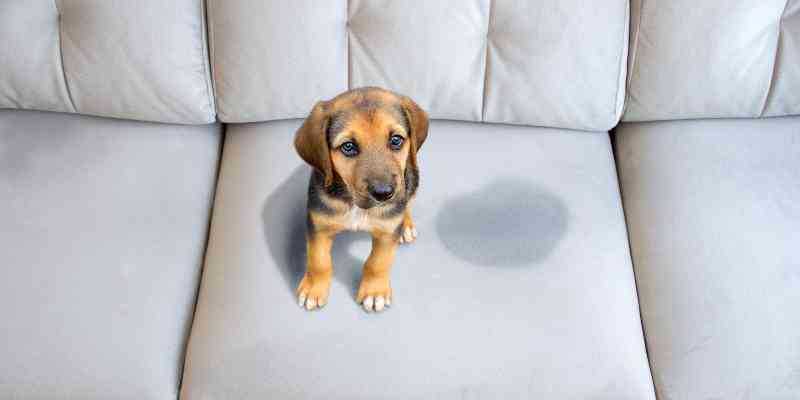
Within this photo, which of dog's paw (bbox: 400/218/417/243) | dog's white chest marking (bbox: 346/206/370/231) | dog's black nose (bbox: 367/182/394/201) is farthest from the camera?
dog's paw (bbox: 400/218/417/243)

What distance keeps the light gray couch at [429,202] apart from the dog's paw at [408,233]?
1.2 inches

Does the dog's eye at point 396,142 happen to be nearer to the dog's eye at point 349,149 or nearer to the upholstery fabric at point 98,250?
the dog's eye at point 349,149

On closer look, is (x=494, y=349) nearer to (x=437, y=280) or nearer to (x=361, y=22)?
(x=437, y=280)

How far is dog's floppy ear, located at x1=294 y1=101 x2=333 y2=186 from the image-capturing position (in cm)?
111

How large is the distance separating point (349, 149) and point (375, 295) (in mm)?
370

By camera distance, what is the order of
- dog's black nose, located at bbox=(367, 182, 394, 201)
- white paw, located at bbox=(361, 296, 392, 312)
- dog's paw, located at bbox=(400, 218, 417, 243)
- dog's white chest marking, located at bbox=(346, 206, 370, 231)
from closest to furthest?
dog's black nose, located at bbox=(367, 182, 394, 201) → dog's white chest marking, located at bbox=(346, 206, 370, 231) → white paw, located at bbox=(361, 296, 392, 312) → dog's paw, located at bbox=(400, 218, 417, 243)

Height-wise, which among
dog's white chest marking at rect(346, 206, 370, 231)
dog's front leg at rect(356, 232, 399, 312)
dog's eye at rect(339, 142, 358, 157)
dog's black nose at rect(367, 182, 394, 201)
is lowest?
dog's front leg at rect(356, 232, 399, 312)

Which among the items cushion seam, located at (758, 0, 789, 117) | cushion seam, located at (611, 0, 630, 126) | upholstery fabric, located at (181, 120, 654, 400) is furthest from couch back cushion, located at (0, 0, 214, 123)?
cushion seam, located at (758, 0, 789, 117)

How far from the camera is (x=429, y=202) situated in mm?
1526

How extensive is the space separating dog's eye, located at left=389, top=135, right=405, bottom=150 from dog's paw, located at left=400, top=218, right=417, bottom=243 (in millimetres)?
338

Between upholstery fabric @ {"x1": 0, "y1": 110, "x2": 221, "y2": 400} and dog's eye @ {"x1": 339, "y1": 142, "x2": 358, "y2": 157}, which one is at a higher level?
dog's eye @ {"x1": 339, "y1": 142, "x2": 358, "y2": 157}

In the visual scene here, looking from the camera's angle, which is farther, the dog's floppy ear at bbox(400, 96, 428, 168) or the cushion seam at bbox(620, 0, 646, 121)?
the cushion seam at bbox(620, 0, 646, 121)

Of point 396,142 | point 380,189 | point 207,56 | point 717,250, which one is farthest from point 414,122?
point 717,250

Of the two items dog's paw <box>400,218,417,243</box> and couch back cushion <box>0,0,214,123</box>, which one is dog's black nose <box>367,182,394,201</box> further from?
couch back cushion <box>0,0,214,123</box>
